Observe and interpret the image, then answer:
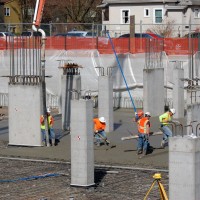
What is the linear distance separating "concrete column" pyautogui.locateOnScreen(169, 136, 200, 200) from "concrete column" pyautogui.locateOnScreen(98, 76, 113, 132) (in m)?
13.3

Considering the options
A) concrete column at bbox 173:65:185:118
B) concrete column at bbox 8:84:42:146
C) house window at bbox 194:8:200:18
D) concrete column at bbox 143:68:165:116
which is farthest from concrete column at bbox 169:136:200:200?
house window at bbox 194:8:200:18

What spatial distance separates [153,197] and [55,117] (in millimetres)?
15538

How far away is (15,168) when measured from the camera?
21.8 meters

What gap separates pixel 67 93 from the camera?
97.3 feet

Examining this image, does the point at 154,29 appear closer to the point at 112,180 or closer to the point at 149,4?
the point at 149,4

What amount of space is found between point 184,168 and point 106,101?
13.9m

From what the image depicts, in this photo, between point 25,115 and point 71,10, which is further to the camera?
point 71,10

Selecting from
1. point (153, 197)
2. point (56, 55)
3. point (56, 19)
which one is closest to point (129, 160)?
point (153, 197)

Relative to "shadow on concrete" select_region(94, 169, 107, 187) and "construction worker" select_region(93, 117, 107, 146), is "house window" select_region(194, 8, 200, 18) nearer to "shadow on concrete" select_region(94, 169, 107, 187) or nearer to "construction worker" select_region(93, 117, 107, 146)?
"construction worker" select_region(93, 117, 107, 146)

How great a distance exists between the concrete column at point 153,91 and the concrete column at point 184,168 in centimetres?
1628

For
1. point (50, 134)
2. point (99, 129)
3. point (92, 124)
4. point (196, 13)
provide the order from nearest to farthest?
point (92, 124) → point (99, 129) → point (50, 134) → point (196, 13)

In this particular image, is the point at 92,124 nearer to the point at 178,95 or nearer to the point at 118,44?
the point at 178,95

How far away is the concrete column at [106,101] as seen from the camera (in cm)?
2890


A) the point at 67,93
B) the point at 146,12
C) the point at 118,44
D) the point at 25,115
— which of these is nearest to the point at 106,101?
the point at 67,93
